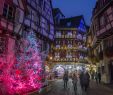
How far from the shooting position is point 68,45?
180ft

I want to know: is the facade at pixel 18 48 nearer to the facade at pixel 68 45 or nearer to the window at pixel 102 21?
the window at pixel 102 21

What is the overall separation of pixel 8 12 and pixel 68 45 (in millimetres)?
36341

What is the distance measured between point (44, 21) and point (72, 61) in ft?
84.7

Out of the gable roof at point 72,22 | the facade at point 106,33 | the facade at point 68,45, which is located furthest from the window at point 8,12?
the gable roof at point 72,22

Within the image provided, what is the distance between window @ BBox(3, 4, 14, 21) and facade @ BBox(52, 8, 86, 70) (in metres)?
34.3

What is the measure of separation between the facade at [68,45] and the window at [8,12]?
1349 inches

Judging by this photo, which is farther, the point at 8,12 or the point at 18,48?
the point at 18,48

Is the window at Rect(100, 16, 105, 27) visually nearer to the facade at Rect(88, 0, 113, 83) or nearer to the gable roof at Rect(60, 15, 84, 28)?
the facade at Rect(88, 0, 113, 83)

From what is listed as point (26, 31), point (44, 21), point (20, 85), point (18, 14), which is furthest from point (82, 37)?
point (20, 85)

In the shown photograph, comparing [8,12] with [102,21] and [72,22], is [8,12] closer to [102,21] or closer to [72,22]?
[102,21]

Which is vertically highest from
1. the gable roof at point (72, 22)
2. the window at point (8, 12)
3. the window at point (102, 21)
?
the gable roof at point (72, 22)

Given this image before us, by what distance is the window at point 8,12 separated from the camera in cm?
1910

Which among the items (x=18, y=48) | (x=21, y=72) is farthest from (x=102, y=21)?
(x=21, y=72)

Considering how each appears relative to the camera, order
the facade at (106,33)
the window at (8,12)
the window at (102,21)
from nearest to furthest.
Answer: the window at (8,12) → the facade at (106,33) → the window at (102,21)
